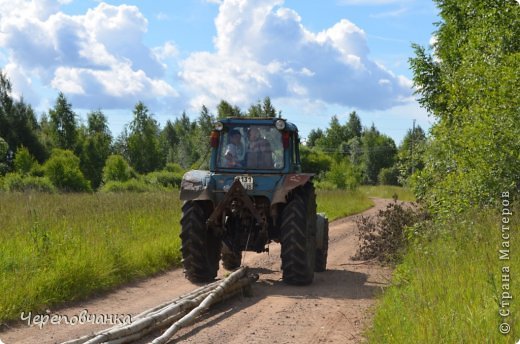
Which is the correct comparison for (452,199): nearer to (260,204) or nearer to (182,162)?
(260,204)

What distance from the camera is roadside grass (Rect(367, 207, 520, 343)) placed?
17.4 feet

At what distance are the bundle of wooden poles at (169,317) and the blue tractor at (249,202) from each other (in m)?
1.19

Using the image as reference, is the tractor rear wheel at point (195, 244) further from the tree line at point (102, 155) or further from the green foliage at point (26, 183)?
the green foliage at point (26, 183)

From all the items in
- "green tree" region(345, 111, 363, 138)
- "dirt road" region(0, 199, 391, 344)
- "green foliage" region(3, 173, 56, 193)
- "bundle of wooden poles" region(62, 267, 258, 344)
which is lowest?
"dirt road" region(0, 199, 391, 344)

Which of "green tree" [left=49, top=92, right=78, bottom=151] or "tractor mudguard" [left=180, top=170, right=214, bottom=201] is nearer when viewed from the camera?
"tractor mudguard" [left=180, top=170, right=214, bottom=201]

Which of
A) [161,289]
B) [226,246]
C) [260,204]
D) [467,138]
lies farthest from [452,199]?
[161,289]

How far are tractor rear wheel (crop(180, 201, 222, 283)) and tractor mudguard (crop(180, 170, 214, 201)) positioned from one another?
0.48 ft

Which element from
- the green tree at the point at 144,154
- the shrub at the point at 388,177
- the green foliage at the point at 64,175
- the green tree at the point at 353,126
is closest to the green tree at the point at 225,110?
the green foliage at the point at 64,175

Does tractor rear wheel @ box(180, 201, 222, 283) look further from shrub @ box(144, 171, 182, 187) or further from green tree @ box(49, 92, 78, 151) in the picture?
green tree @ box(49, 92, 78, 151)

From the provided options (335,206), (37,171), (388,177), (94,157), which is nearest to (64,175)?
(37,171)

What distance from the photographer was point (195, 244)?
952 cm

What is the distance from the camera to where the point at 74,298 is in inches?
319

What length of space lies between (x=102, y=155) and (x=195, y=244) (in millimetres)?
54161

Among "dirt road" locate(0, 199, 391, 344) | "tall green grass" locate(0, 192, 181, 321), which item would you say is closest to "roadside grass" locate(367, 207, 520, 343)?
"dirt road" locate(0, 199, 391, 344)
